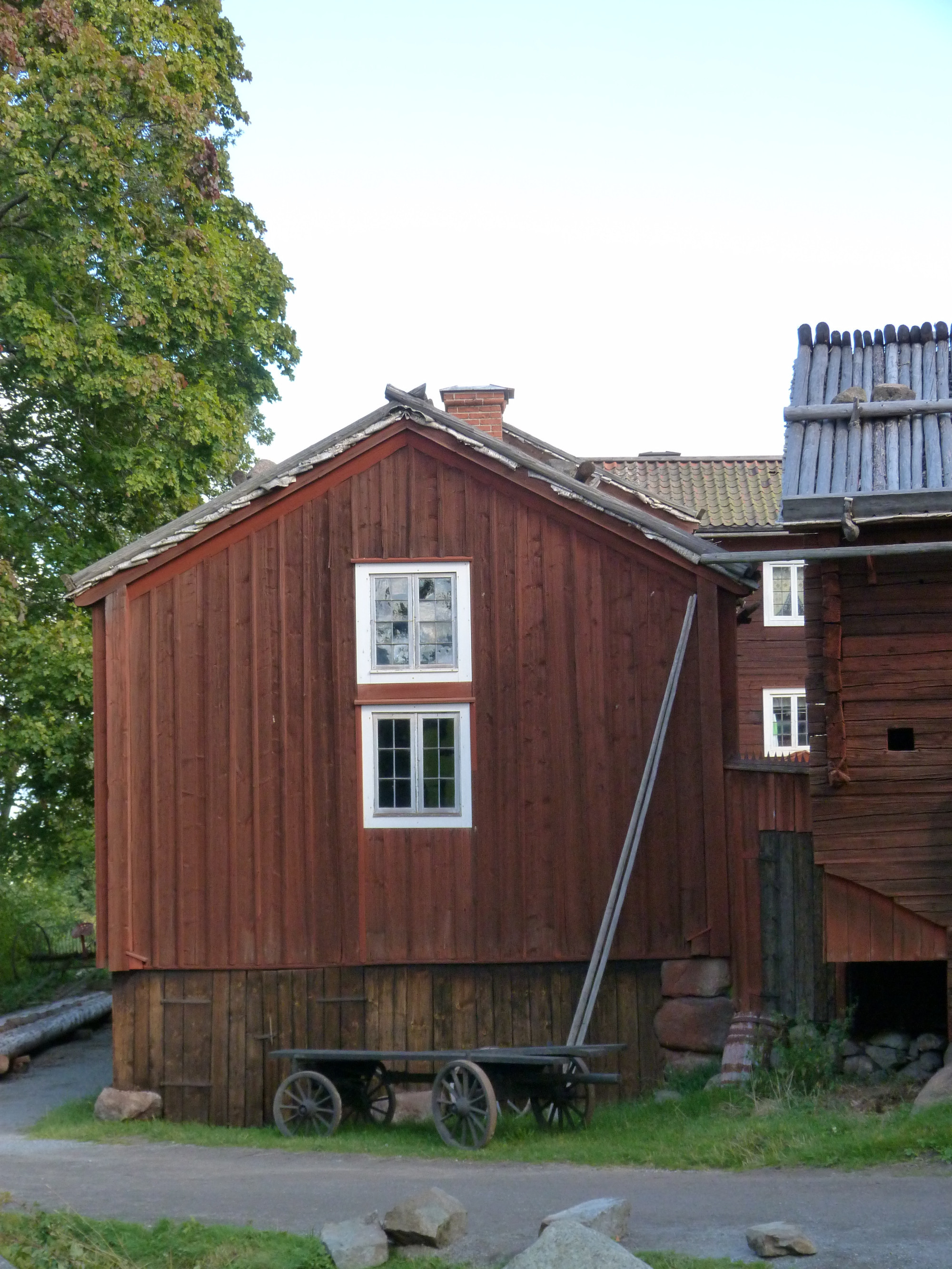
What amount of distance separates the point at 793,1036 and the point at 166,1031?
6.72 meters

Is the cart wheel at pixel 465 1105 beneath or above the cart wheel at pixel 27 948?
above

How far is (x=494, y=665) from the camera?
1688 centimetres

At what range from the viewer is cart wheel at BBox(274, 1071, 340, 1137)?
1529cm

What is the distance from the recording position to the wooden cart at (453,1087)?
13.9m

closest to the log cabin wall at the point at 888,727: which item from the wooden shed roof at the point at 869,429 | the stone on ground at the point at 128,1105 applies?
the wooden shed roof at the point at 869,429

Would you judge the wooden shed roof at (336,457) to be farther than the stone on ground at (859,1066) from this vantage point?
Result: Yes

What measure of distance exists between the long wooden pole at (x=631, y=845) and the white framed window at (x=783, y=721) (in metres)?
17.0

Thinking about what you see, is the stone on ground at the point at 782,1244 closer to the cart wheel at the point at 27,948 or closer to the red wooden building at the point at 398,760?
the red wooden building at the point at 398,760

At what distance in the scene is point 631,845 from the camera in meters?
16.3

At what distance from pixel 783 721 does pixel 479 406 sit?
49.4 ft

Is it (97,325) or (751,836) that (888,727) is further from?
(97,325)

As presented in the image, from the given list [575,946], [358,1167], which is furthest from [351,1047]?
[358,1167]

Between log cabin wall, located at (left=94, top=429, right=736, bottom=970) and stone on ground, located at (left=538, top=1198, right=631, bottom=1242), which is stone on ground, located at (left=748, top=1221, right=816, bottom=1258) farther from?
log cabin wall, located at (left=94, top=429, right=736, bottom=970)

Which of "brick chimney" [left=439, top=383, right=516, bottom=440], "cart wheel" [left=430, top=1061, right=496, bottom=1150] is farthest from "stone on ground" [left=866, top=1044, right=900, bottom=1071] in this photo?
"brick chimney" [left=439, top=383, right=516, bottom=440]
